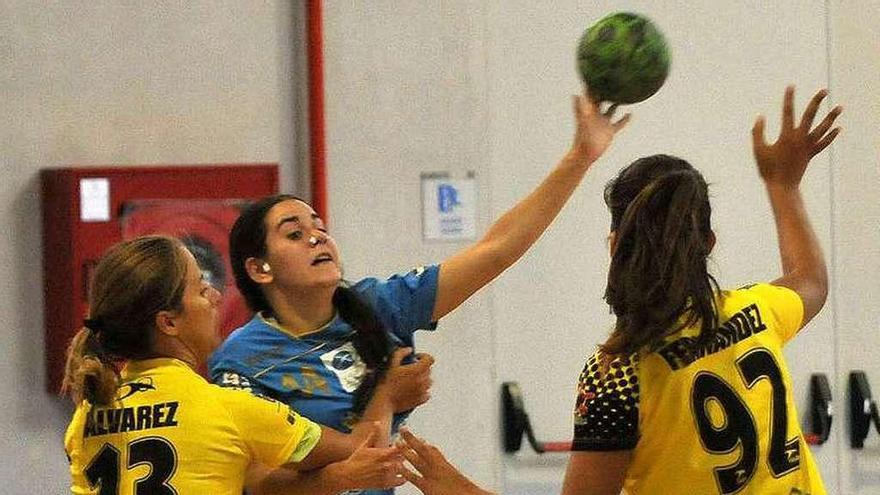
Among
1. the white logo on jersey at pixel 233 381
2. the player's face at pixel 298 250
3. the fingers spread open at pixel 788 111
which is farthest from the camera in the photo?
the player's face at pixel 298 250

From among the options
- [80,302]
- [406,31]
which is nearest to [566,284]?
[406,31]

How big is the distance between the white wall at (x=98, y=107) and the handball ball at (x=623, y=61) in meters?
1.64

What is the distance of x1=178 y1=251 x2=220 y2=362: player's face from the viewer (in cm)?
263

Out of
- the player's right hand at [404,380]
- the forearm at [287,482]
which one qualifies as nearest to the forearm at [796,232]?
the player's right hand at [404,380]

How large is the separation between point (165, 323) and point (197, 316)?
0.07 meters

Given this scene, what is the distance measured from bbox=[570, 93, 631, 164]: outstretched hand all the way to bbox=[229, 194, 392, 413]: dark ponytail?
510mm

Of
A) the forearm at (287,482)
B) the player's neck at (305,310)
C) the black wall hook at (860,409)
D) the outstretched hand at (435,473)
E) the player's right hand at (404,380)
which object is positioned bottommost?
the black wall hook at (860,409)

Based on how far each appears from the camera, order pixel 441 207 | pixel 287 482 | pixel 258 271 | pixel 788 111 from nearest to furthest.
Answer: pixel 788 111 < pixel 287 482 < pixel 258 271 < pixel 441 207

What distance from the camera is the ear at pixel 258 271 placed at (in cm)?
292

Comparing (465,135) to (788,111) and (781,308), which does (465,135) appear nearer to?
(788,111)

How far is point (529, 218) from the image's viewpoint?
117 inches

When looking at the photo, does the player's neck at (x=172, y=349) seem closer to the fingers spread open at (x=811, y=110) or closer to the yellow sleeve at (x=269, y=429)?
the yellow sleeve at (x=269, y=429)

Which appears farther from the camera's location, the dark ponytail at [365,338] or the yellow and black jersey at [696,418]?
the dark ponytail at [365,338]

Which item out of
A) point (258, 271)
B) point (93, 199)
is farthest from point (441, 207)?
point (258, 271)
